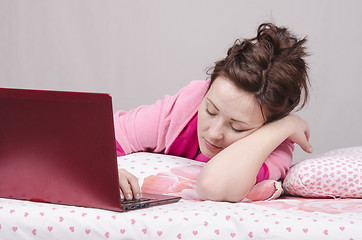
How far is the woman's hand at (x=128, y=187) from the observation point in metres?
1.25

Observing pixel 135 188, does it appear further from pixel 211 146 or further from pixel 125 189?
pixel 211 146

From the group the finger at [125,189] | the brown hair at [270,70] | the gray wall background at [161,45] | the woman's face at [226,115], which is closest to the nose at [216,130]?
the woman's face at [226,115]

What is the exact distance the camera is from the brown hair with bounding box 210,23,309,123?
1.52m

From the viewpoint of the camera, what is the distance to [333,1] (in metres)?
2.74

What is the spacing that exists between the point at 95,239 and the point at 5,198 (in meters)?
0.31

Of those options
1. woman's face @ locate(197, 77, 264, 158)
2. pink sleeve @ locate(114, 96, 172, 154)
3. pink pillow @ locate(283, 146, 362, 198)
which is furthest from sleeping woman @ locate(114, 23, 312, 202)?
pink sleeve @ locate(114, 96, 172, 154)

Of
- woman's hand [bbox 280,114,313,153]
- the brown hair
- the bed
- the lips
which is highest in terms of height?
the brown hair

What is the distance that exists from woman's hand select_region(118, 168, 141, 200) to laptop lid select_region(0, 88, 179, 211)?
0.10 m

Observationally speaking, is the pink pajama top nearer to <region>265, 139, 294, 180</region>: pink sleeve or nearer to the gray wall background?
<region>265, 139, 294, 180</region>: pink sleeve

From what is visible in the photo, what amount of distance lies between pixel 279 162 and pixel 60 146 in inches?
30.3

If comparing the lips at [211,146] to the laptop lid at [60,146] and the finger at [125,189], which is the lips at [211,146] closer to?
the finger at [125,189]

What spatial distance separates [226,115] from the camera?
4.89 ft

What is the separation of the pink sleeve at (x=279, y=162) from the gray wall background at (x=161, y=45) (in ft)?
3.74

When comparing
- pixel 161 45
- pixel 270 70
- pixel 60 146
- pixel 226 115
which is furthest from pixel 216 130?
pixel 161 45
